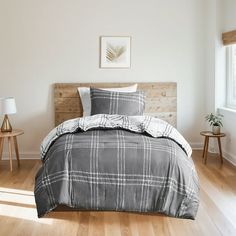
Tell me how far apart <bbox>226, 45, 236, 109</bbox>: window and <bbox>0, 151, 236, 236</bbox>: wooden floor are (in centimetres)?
155

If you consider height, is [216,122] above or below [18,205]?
above

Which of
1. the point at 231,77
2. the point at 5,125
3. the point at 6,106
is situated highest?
the point at 231,77

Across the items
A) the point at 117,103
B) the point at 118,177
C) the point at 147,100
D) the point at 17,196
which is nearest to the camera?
the point at 118,177

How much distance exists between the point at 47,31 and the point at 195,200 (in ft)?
9.96

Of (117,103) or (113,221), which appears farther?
(117,103)

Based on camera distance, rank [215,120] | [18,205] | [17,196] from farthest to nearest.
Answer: [215,120]
[17,196]
[18,205]

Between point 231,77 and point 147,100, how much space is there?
1.22 m

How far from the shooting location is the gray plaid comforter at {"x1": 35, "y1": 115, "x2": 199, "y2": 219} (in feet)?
8.20

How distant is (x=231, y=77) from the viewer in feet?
14.1

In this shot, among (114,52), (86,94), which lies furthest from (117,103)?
(114,52)

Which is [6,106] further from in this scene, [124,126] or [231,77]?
[231,77]

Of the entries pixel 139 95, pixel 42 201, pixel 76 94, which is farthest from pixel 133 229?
pixel 76 94

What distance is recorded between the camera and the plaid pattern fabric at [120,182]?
8.19 feet

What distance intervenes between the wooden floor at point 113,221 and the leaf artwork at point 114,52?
2182 mm
